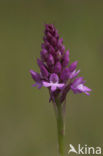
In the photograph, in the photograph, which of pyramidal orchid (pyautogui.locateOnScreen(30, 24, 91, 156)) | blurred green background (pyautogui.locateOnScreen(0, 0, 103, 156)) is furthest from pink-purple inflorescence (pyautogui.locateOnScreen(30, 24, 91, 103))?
blurred green background (pyautogui.locateOnScreen(0, 0, 103, 156))

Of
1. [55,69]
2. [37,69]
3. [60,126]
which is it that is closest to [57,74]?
[55,69]

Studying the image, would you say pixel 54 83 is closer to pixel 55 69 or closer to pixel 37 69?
pixel 55 69

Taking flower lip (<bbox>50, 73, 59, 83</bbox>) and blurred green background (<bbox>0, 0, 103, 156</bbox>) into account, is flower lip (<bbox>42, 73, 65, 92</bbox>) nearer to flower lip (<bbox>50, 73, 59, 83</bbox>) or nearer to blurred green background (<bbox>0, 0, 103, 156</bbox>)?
flower lip (<bbox>50, 73, 59, 83</bbox>)

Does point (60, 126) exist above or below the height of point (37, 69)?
below

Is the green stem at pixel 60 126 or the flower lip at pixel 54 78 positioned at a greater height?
the flower lip at pixel 54 78

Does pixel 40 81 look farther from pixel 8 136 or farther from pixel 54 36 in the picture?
pixel 8 136

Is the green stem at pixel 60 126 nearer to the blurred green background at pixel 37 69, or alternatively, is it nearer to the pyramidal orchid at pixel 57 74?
the pyramidal orchid at pixel 57 74

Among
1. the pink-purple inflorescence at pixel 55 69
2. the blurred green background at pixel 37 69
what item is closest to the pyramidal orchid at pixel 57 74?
the pink-purple inflorescence at pixel 55 69
